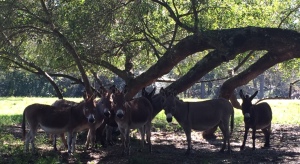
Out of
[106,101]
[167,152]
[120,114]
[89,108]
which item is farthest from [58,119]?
[167,152]

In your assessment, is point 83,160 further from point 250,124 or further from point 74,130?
point 250,124

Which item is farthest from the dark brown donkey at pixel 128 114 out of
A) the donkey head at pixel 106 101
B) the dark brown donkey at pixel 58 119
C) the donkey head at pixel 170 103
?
the donkey head at pixel 170 103

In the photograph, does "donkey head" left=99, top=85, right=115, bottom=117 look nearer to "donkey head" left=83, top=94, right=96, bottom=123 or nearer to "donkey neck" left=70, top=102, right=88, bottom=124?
"donkey head" left=83, top=94, right=96, bottom=123

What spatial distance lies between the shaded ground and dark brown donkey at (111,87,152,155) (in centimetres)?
50

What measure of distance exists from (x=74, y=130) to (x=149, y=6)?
3617mm

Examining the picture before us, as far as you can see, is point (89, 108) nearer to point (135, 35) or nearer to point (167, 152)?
point (167, 152)

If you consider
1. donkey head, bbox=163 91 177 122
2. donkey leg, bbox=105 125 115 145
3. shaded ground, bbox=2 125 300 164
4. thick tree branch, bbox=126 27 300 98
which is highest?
thick tree branch, bbox=126 27 300 98

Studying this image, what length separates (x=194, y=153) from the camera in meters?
10.9

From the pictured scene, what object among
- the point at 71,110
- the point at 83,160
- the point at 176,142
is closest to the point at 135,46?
the point at 176,142

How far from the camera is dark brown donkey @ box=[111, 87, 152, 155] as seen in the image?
10188 millimetres

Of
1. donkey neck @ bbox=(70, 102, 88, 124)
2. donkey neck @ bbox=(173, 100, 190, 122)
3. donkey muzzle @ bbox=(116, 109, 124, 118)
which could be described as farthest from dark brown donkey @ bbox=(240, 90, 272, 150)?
donkey neck @ bbox=(70, 102, 88, 124)

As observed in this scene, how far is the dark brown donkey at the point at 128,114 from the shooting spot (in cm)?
1019

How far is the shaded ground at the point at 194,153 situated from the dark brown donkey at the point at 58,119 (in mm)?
557

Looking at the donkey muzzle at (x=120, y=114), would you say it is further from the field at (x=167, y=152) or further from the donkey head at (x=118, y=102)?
the field at (x=167, y=152)
